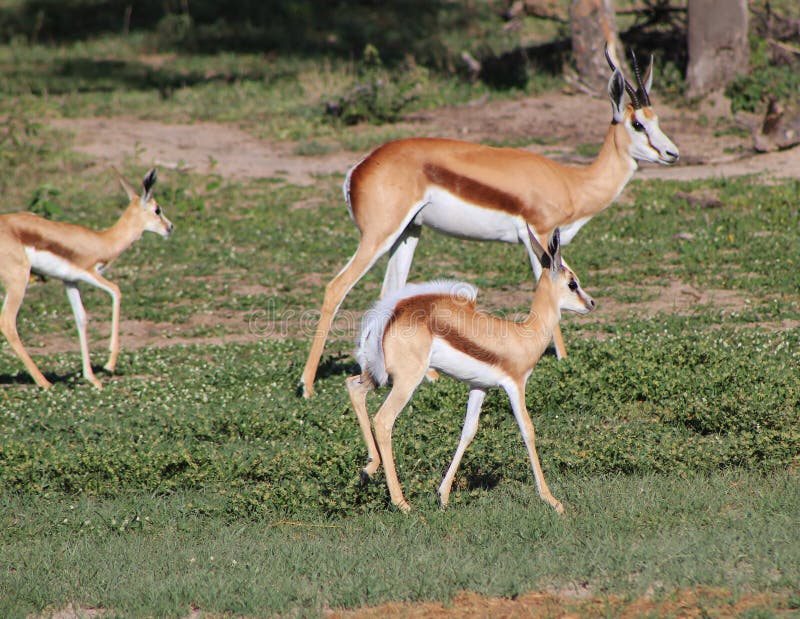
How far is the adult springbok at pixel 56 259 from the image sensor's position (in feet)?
26.7

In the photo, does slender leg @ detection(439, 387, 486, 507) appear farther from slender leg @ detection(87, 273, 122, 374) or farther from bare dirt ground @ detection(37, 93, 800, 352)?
bare dirt ground @ detection(37, 93, 800, 352)

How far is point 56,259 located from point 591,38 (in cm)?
1002

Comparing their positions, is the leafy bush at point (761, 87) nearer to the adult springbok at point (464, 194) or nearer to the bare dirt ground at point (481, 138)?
the bare dirt ground at point (481, 138)

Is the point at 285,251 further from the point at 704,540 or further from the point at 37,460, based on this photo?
the point at 704,540

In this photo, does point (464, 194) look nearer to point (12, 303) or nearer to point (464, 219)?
point (464, 219)

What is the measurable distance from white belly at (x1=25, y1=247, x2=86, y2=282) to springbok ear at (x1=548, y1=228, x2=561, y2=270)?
4218 mm

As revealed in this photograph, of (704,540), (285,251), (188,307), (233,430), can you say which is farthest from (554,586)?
(285,251)

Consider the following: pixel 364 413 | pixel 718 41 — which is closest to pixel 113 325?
pixel 364 413

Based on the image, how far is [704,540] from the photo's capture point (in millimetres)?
4980

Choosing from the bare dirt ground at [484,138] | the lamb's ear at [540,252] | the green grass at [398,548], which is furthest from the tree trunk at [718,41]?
the green grass at [398,548]

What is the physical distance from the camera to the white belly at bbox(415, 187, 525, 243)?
7867 mm

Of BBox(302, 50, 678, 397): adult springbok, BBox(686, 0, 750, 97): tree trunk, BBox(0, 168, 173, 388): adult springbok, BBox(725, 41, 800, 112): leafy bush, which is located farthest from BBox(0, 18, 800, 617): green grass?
BBox(686, 0, 750, 97): tree trunk

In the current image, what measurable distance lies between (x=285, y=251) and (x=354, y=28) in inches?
521

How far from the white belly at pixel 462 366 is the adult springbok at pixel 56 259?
11.3 feet
